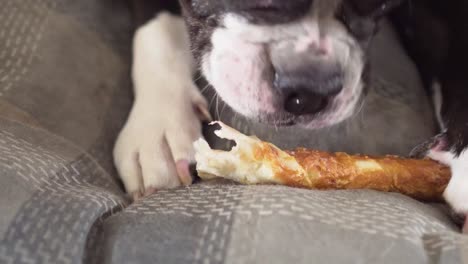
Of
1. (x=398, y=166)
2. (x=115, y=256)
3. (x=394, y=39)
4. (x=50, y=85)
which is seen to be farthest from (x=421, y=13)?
(x=115, y=256)

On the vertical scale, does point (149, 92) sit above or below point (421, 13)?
below

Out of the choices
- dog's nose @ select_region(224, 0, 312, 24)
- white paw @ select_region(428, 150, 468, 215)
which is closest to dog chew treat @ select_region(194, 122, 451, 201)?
white paw @ select_region(428, 150, 468, 215)

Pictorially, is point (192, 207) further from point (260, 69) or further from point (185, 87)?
point (185, 87)

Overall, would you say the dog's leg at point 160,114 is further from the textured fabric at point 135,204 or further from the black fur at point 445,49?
the black fur at point 445,49

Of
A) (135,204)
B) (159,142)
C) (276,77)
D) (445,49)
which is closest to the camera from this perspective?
(135,204)

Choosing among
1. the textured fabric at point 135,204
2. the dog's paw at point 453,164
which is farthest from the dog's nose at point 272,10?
the dog's paw at point 453,164

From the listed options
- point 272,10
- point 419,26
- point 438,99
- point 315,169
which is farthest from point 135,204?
point 419,26

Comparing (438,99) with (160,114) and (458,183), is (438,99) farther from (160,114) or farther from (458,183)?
(160,114)

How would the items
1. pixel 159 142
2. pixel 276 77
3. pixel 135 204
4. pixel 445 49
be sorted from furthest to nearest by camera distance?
1. pixel 445 49
2. pixel 159 142
3. pixel 276 77
4. pixel 135 204
